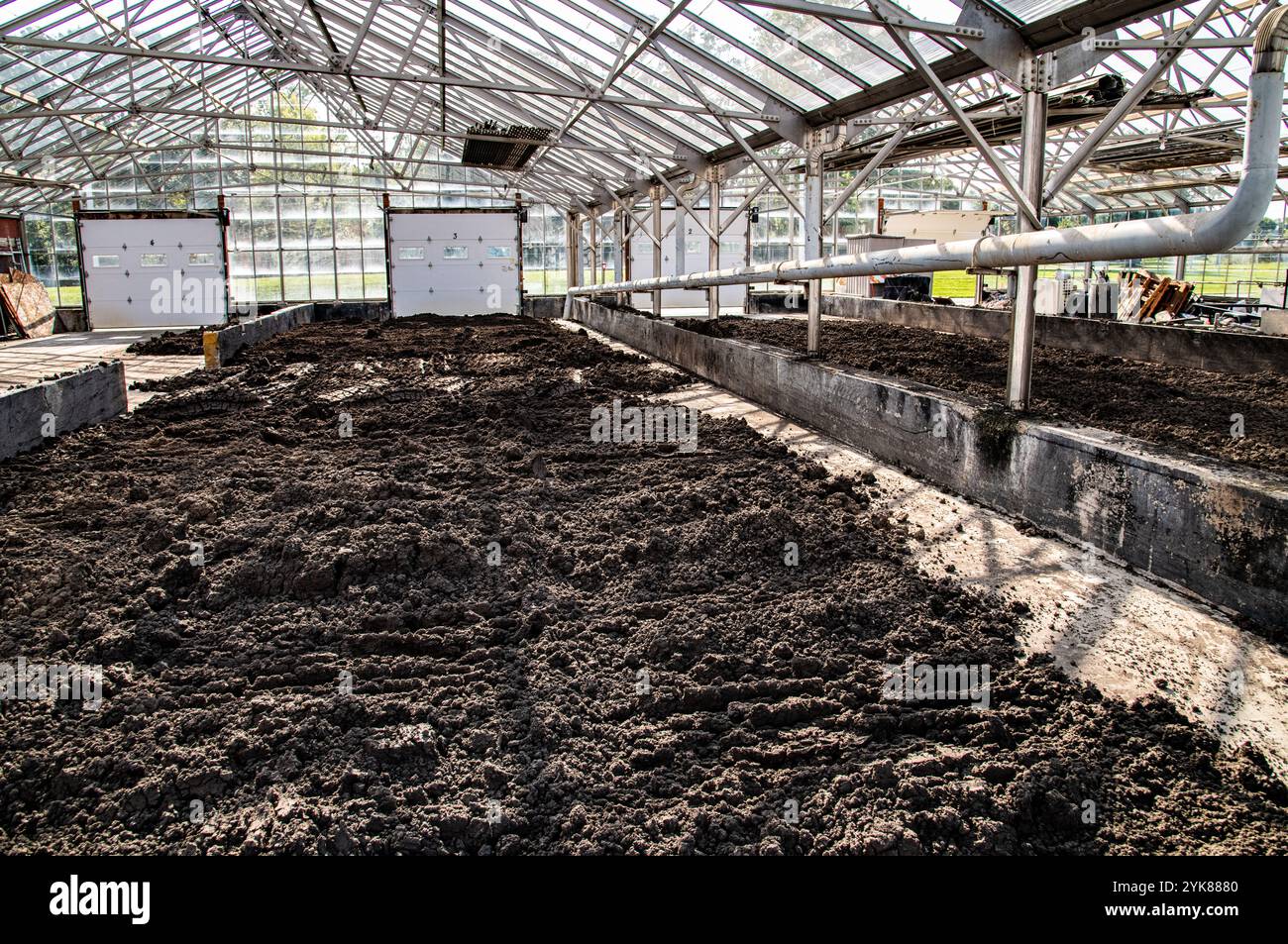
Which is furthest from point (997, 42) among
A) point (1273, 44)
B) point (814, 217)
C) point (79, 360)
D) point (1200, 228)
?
point (79, 360)

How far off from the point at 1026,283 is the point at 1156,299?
12.9 m

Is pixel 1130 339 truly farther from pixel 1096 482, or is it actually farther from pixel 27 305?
pixel 27 305

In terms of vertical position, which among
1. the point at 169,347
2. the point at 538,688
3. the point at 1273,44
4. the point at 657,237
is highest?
the point at 657,237

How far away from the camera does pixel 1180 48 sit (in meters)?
6.46

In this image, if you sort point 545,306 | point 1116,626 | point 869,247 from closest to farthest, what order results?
point 1116,626, point 869,247, point 545,306

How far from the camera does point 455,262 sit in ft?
78.7

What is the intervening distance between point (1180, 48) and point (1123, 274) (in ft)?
61.6

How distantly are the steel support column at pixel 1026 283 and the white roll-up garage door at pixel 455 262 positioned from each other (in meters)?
18.1

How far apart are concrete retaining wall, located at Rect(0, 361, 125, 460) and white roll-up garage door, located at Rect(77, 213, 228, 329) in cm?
1449

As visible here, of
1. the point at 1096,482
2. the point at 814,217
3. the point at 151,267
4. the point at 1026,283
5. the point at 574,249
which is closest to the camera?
the point at 1096,482

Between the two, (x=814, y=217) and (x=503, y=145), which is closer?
(x=814, y=217)

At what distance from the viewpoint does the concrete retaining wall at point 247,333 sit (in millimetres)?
13789
